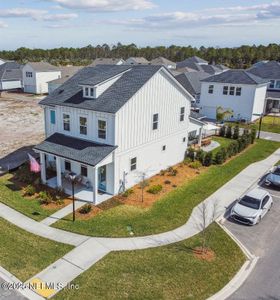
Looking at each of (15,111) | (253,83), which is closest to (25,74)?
(15,111)

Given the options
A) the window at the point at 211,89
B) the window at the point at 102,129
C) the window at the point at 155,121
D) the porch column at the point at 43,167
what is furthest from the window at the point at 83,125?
the window at the point at 211,89

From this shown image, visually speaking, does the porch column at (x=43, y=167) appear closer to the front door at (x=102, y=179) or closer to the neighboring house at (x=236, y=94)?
the front door at (x=102, y=179)

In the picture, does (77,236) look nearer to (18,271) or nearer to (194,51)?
(18,271)

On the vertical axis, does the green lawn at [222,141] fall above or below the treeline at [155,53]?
below

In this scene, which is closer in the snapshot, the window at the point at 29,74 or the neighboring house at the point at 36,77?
the neighboring house at the point at 36,77

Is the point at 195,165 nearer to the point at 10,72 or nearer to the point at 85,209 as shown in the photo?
the point at 85,209

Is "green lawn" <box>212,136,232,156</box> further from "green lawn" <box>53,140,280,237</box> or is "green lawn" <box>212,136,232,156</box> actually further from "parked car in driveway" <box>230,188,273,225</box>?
"parked car in driveway" <box>230,188,273,225</box>
